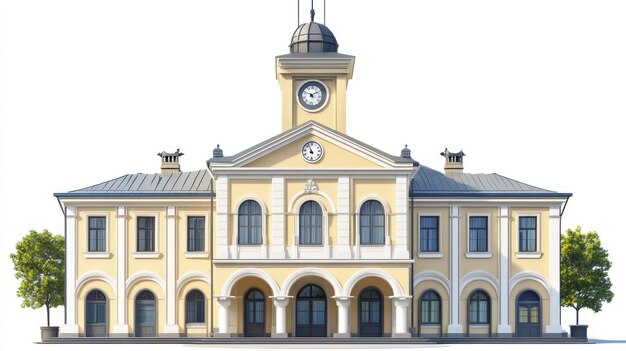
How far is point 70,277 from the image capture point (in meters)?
61.1

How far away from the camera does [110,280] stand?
2405 inches

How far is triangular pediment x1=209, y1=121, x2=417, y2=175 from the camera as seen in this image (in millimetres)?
58219

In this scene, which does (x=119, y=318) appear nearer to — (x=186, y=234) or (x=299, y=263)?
(x=186, y=234)

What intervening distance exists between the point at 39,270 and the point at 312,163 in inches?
607

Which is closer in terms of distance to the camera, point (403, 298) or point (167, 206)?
point (403, 298)

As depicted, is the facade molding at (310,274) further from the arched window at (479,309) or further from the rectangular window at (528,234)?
the rectangular window at (528,234)

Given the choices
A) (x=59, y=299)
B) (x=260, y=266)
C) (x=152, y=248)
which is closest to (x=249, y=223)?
(x=260, y=266)

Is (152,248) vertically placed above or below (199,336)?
above

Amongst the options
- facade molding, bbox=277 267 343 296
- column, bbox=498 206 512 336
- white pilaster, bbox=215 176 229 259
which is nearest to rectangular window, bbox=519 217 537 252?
column, bbox=498 206 512 336

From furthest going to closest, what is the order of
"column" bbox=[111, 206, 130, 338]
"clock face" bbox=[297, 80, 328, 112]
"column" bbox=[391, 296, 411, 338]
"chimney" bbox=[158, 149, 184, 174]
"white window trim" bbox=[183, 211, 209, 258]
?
"chimney" bbox=[158, 149, 184, 174] → "clock face" bbox=[297, 80, 328, 112] → "white window trim" bbox=[183, 211, 209, 258] → "column" bbox=[111, 206, 130, 338] → "column" bbox=[391, 296, 411, 338]

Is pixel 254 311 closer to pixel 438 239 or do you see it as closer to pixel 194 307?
pixel 194 307

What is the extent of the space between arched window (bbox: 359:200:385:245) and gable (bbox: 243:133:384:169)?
185cm

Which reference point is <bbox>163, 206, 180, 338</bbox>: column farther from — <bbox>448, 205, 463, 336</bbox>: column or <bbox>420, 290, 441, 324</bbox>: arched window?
<bbox>448, 205, 463, 336</bbox>: column

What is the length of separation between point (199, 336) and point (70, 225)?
804 centimetres
